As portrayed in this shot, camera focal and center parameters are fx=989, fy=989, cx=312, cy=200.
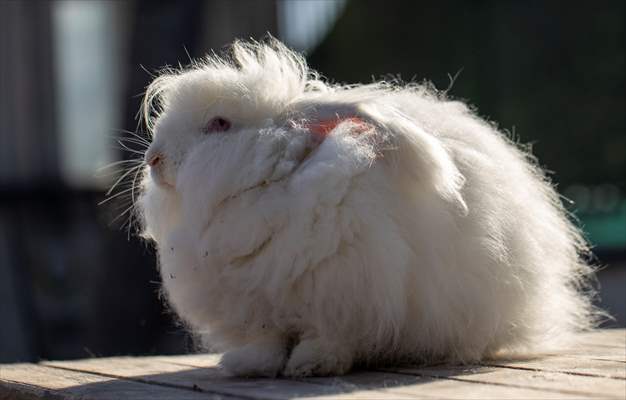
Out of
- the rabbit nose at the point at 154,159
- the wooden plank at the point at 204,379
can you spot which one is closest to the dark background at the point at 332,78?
the wooden plank at the point at 204,379

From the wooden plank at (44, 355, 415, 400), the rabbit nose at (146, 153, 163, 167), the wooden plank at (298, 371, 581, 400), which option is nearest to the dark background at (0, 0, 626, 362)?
the wooden plank at (44, 355, 415, 400)

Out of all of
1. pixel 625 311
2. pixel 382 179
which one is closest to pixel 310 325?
pixel 382 179

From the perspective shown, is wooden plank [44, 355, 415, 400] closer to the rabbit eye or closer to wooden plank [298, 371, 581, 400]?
wooden plank [298, 371, 581, 400]

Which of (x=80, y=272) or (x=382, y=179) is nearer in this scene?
(x=382, y=179)

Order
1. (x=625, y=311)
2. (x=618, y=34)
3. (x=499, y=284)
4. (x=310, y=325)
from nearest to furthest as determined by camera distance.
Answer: (x=310, y=325) < (x=499, y=284) < (x=625, y=311) < (x=618, y=34)

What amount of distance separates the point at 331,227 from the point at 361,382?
1.25 feet

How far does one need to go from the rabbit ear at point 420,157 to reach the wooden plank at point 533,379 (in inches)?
16.4

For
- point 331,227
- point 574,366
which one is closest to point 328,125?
point 331,227

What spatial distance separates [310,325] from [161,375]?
557 mm

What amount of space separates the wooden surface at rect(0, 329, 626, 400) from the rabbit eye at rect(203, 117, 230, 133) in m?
0.66

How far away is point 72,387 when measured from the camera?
8.56ft

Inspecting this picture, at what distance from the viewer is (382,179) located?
2537 millimetres

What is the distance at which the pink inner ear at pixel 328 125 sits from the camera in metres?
2.59

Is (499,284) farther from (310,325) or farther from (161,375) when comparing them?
(161,375)
